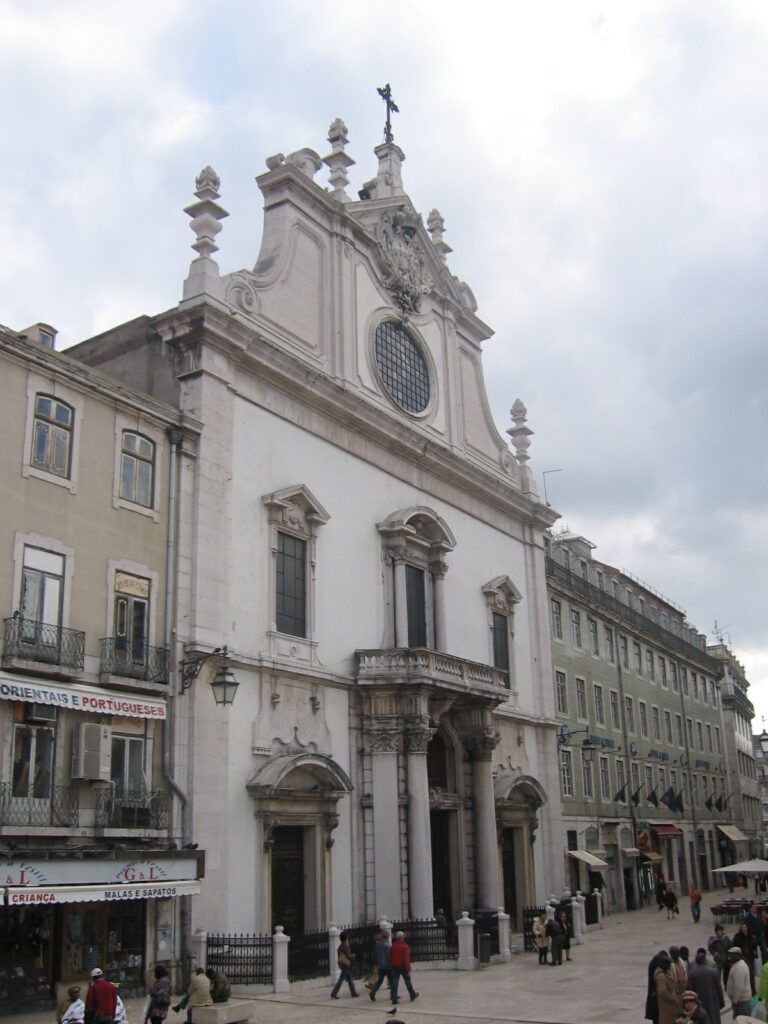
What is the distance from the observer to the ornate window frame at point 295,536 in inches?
1002

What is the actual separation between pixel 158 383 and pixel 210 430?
192 centimetres

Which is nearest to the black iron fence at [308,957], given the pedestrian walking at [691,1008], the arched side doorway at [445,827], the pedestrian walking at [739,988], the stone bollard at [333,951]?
the stone bollard at [333,951]

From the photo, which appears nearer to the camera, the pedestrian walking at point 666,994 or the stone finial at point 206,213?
the pedestrian walking at point 666,994

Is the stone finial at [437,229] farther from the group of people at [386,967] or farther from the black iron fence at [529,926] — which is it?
the group of people at [386,967]

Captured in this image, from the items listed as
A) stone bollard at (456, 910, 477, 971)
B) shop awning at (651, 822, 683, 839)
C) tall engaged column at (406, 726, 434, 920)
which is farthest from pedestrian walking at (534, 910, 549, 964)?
shop awning at (651, 822, 683, 839)

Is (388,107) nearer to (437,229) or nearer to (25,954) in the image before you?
(437,229)

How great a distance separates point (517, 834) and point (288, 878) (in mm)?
11642

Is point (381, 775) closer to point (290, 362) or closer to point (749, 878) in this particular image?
point (290, 362)

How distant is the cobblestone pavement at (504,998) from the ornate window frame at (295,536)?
7.34 metres

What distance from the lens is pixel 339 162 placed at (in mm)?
32594

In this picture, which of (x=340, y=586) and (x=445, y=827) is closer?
(x=340, y=586)

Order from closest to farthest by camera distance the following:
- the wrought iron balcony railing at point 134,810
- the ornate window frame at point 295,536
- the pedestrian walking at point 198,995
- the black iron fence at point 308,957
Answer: the pedestrian walking at point 198,995 → the wrought iron balcony railing at point 134,810 → the black iron fence at point 308,957 → the ornate window frame at point 295,536

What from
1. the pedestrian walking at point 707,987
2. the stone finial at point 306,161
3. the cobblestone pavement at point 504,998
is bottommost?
the cobblestone pavement at point 504,998

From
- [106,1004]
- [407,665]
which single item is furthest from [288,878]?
[106,1004]
